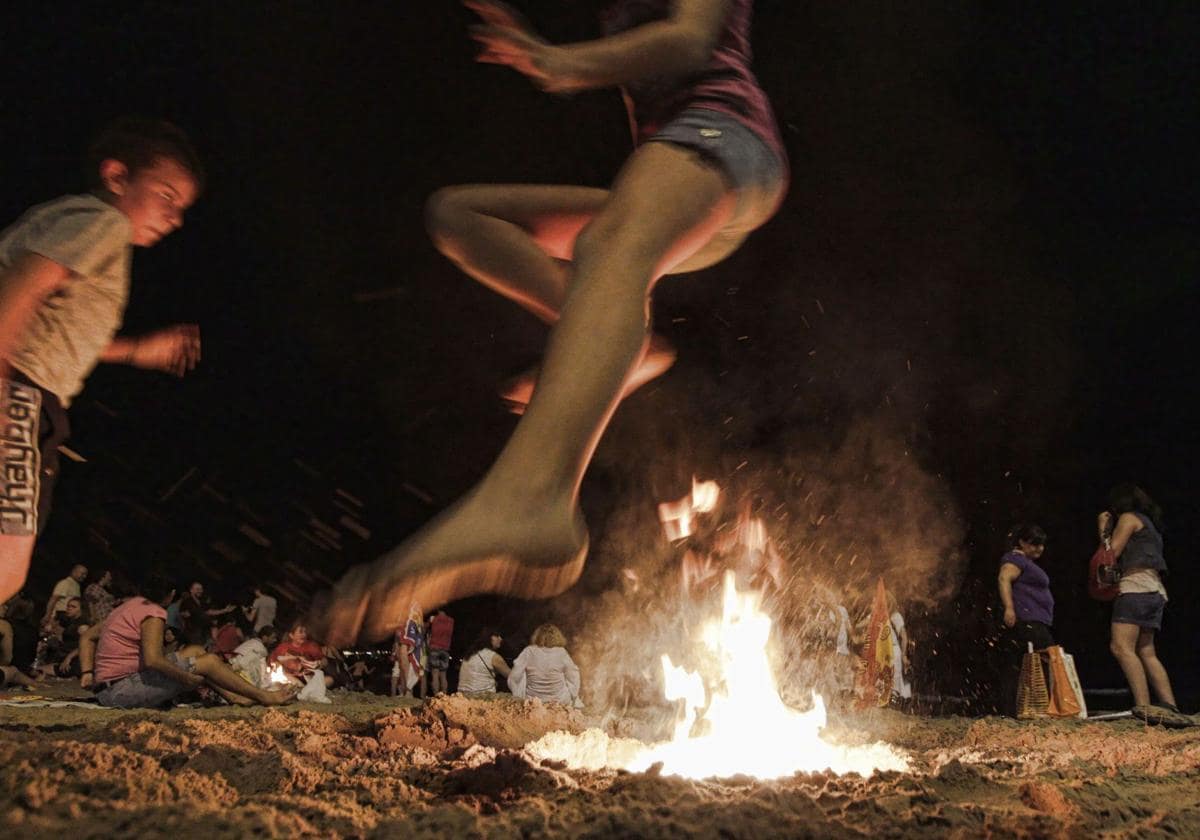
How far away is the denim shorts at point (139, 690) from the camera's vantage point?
5805 mm

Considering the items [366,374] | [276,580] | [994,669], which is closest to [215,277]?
[366,374]

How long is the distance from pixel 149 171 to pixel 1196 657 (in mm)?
14371

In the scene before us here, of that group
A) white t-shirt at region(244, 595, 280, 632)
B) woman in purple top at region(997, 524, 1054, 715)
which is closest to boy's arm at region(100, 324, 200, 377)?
woman in purple top at region(997, 524, 1054, 715)

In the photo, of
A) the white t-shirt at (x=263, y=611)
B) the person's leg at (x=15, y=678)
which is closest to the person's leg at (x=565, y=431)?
the person's leg at (x=15, y=678)

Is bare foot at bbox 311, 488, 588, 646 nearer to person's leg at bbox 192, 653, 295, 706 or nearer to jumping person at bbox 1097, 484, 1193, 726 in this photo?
person's leg at bbox 192, 653, 295, 706

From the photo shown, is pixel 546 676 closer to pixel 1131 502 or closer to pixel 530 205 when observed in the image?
pixel 1131 502

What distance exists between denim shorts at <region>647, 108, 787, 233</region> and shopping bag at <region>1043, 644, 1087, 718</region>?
17.0 feet

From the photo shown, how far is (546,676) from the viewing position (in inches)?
293

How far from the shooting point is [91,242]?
2.89 metres

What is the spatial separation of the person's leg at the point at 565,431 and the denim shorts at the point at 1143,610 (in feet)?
16.6

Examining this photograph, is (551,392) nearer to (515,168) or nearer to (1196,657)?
(515,168)

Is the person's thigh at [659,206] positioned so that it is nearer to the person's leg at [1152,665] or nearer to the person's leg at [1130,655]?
the person's leg at [1130,655]

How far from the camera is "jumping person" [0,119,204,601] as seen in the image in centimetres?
277

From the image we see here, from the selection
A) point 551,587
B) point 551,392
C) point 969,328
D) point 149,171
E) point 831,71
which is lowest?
point 551,587
